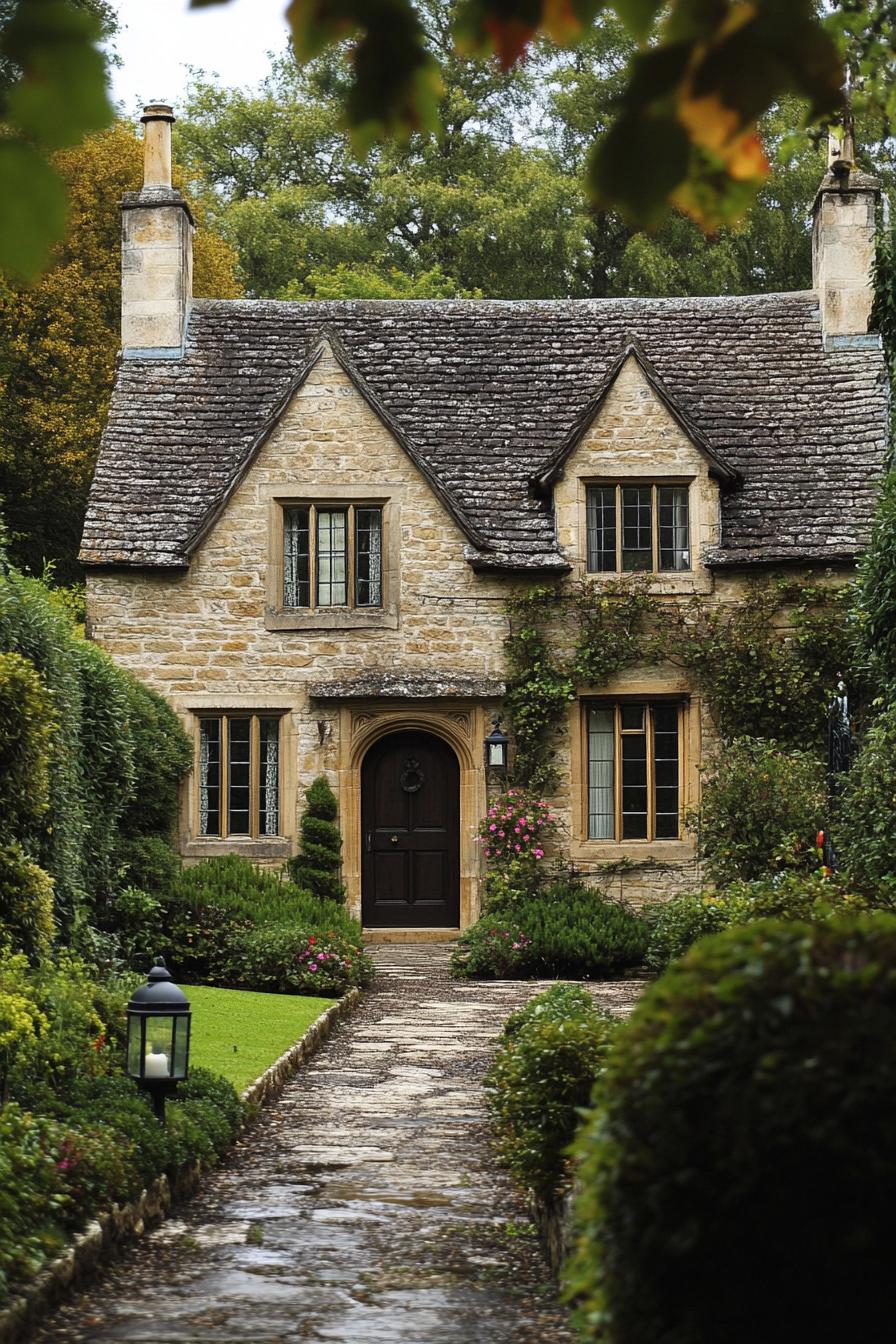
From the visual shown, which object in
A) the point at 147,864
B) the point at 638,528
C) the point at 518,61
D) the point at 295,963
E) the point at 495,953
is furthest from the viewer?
the point at 638,528

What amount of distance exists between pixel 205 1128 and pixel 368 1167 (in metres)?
0.74

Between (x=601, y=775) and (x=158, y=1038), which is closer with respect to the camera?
(x=158, y=1038)

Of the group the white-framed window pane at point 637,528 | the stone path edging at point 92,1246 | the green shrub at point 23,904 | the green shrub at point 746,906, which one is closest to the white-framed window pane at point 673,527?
the white-framed window pane at point 637,528

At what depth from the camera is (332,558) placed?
19359mm

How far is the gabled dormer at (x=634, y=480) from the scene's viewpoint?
63.1 ft

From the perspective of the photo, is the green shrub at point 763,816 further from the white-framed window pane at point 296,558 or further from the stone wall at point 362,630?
the white-framed window pane at point 296,558

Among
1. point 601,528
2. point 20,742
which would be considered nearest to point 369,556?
point 601,528

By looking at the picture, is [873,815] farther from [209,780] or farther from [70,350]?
[70,350]

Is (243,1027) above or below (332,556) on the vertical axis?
below

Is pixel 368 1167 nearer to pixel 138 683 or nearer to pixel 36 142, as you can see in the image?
pixel 36 142

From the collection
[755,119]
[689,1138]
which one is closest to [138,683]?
[689,1138]

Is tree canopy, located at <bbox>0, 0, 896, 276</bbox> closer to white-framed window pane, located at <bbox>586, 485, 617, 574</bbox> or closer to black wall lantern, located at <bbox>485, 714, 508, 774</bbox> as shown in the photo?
black wall lantern, located at <bbox>485, 714, 508, 774</bbox>

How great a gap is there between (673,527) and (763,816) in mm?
4455

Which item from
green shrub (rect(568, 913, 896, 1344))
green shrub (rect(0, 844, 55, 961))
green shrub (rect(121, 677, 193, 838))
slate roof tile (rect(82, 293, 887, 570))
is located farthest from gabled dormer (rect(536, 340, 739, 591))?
green shrub (rect(568, 913, 896, 1344))
